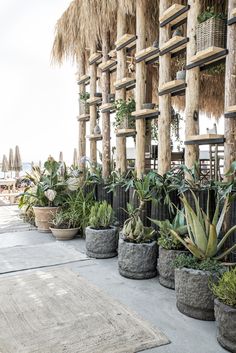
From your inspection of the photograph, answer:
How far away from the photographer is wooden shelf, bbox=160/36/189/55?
3.23 meters

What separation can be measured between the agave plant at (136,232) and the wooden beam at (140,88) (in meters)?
1.01

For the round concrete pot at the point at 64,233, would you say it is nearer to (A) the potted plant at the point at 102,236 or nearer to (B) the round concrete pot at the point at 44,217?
(B) the round concrete pot at the point at 44,217

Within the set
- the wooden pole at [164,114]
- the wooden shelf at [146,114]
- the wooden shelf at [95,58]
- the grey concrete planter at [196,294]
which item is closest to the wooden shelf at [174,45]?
the wooden pole at [164,114]

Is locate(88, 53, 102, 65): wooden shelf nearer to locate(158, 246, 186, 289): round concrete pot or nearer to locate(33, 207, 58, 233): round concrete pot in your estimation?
locate(33, 207, 58, 233): round concrete pot

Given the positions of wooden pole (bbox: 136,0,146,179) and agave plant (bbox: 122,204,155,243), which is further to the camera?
wooden pole (bbox: 136,0,146,179)

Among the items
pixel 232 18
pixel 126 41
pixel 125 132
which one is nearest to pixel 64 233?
pixel 125 132

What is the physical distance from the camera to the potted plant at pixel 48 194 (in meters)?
4.74

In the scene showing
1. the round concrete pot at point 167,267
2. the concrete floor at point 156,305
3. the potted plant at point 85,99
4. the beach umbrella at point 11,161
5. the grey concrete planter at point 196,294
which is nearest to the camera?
the concrete floor at point 156,305

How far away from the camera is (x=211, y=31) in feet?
9.27

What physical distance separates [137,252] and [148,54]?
2304mm

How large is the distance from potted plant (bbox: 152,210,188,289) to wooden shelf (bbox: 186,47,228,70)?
1416 millimetres

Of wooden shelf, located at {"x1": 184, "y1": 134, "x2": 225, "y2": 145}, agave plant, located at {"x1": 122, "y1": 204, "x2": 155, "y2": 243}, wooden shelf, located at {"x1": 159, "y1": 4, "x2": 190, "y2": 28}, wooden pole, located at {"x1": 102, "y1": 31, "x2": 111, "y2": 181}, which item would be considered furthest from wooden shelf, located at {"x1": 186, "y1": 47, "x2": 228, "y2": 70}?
wooden pole, located at {"x1": 102, "y1": 31, "x2": 111, "y2": 181}

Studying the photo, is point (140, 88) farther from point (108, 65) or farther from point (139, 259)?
point (139, 259)

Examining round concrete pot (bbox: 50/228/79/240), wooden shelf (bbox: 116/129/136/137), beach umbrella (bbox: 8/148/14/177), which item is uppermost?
wooden shelf (bbox: 116/129/136/137)
